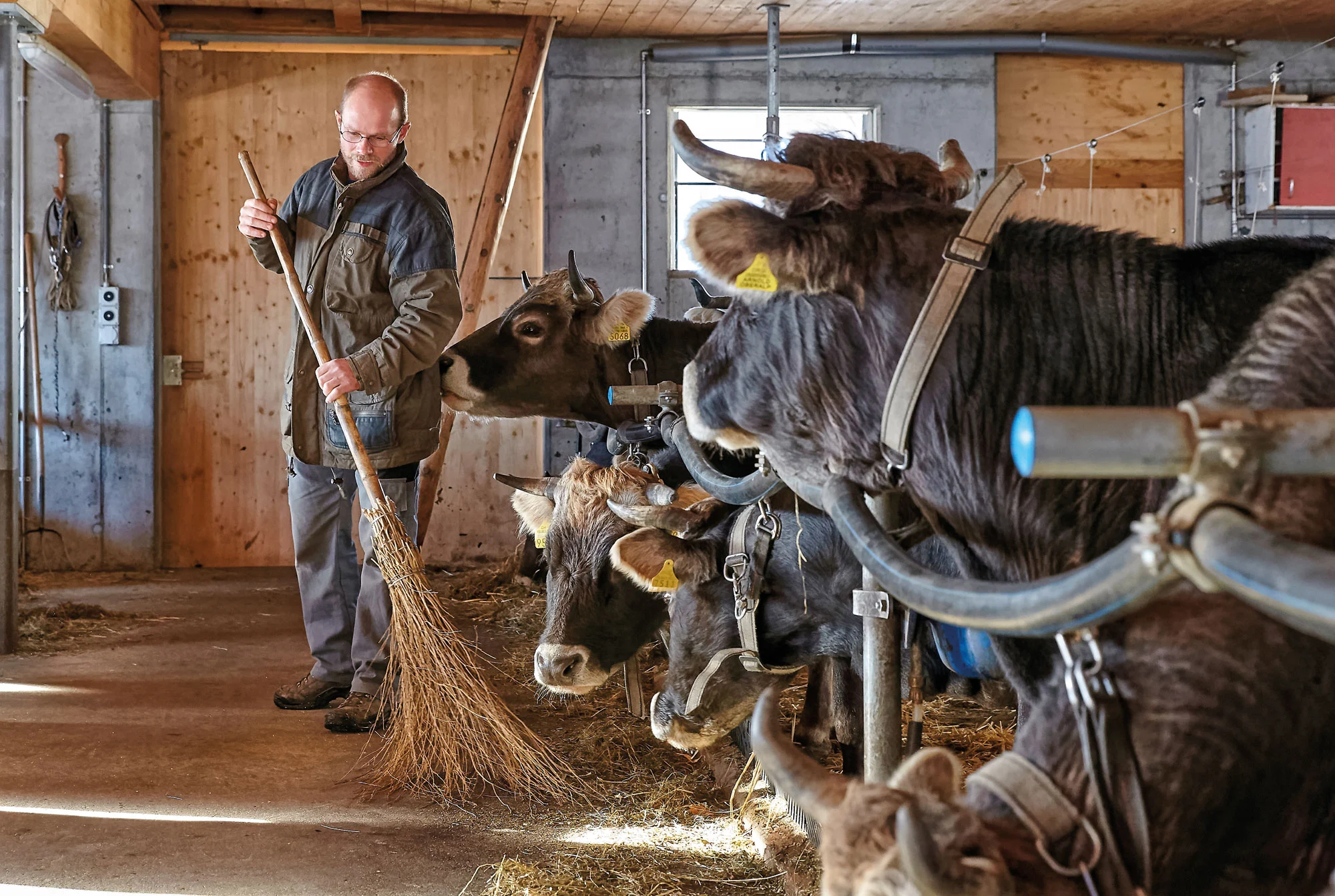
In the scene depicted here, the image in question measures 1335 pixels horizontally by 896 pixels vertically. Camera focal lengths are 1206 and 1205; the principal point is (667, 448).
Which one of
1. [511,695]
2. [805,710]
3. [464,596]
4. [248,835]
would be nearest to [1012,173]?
[805,710]

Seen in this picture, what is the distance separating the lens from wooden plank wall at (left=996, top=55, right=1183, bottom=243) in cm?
972

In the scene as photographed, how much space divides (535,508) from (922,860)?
296 cm

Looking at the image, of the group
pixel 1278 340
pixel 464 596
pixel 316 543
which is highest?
pixel 1278 340

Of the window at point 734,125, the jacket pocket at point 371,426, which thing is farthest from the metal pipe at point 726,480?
the window at point 734,125

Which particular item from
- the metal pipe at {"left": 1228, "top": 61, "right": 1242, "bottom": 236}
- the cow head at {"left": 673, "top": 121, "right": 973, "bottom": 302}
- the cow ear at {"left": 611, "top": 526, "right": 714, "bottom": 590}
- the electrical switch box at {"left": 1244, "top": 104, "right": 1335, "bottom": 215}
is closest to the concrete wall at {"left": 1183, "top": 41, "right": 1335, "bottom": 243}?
the metal pipe at {"left": 1228, "top": 61, "right": 1242, "bottom": 236}

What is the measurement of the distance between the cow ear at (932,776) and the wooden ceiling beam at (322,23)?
7.98 meters

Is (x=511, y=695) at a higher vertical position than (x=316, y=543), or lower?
lower

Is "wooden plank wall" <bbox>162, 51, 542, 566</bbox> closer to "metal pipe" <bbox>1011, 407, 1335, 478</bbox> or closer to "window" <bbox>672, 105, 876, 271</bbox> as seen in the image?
"window" <bbox>672, 105, 876, 271</bbox>

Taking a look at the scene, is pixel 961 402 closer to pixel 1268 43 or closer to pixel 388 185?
pixel 388 185

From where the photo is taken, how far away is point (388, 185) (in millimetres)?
4590

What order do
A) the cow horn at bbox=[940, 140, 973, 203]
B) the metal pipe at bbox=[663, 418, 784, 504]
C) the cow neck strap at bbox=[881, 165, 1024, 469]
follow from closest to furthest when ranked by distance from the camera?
the cow neck strap at bbox=[881, 165, 1024, 469] → the cow horn at bbox=[940, 140, 973, 203] → the metal pipe at bbox=[663, 418, 784, 504]

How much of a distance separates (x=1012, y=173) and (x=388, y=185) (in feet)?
11.1

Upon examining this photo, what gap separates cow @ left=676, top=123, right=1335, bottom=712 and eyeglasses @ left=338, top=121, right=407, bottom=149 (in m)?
3.15

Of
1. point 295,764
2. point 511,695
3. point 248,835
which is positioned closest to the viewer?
point 248,835
